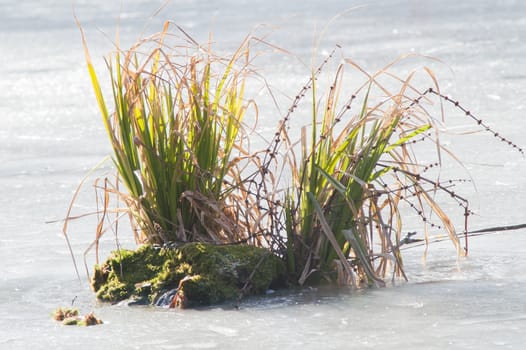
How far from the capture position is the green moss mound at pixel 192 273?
3.39 meters

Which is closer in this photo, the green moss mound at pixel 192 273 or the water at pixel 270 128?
the water at pixel 270 128

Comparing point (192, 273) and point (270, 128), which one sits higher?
point (270, 128)

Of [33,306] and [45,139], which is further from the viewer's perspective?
[45,139]

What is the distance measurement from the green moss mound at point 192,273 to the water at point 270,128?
0.08 m

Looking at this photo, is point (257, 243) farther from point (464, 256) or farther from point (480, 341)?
point (480, 341)

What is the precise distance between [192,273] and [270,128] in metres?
3.70

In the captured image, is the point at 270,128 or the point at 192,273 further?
the point at 270,128

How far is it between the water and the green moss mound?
0.08 m

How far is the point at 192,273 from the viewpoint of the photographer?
340cm

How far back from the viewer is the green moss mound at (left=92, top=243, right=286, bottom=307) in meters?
3.39

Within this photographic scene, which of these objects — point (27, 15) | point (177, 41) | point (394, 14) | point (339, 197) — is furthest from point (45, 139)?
point (27, 15)

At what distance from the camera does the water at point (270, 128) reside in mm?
3043

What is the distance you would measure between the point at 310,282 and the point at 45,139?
4125mm

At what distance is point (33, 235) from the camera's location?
4.77 m
